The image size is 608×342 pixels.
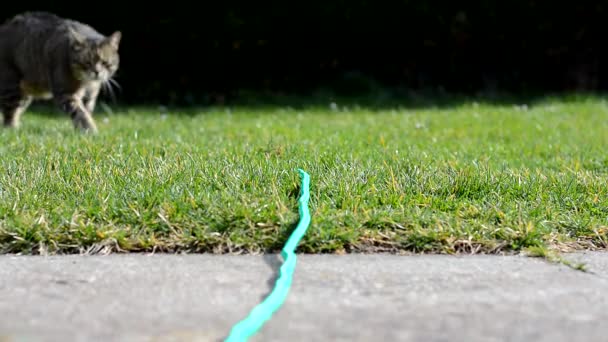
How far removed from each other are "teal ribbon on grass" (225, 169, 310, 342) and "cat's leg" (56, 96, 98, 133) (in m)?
2.90

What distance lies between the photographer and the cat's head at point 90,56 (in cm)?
567

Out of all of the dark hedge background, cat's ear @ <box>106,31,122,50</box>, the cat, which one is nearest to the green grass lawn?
the cat

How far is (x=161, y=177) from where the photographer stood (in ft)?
11.9

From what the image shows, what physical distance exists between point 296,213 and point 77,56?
3106 millimetres

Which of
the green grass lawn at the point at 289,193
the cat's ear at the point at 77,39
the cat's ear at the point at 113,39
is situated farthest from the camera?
the cat's ear at the point at 113,39

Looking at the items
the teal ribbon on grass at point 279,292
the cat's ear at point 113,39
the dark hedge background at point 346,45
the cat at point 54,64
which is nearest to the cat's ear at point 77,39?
the cat at point 54,64

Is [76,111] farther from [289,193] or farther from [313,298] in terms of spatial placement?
[313,298]

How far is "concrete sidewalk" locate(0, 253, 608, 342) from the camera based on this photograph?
204cm

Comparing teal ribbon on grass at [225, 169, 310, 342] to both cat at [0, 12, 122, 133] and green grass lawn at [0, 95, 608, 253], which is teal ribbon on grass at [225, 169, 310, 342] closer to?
green grass lawn at [0, 95, 608, 253]

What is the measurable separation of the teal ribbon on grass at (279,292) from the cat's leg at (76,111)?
2.90 m

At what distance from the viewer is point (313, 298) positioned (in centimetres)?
232

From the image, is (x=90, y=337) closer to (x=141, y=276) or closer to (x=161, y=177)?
(x=141, y=276)

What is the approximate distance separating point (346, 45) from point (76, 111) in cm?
446

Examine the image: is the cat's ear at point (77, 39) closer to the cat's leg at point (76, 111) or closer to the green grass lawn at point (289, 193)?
the cat's leg at point (76, 111)
